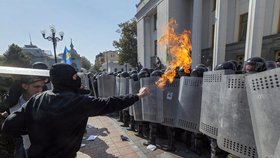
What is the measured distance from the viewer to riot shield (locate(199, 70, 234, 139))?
2885 millimetres

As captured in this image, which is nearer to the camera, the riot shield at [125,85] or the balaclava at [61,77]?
the balaclava at [61,77]

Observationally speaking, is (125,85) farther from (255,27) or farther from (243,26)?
(243,26)

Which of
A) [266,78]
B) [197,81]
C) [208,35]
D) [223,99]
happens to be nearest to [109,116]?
[197,81]

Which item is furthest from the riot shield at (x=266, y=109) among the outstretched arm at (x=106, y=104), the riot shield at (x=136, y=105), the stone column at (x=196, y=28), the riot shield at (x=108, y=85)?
the stone column at (x=196, y=28)

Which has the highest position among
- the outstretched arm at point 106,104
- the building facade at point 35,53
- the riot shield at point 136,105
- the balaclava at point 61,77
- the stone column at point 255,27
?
the building facade at point 35,53

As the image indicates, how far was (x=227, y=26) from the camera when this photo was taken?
14.1 meters

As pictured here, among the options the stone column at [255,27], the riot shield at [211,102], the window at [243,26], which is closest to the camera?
the riot shield at [211,102]

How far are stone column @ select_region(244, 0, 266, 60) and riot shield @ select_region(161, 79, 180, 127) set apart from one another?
27.9 ft

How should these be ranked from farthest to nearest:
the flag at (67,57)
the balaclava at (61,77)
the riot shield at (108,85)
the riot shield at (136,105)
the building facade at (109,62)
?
the building facade at (109,62)
the flag at (67,57)
the riot shield at (108,85)
the riot shield at (136,105)
the balaclava at (61,77)

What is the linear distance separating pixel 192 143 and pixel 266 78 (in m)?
2.92

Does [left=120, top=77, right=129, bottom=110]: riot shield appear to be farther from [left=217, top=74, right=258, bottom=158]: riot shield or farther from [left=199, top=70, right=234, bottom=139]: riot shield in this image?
[left=217, top=74, right=258, bottom=158]: riot shield

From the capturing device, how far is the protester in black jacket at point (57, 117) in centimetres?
166

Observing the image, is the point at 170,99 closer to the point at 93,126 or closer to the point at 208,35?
the point at 93,126

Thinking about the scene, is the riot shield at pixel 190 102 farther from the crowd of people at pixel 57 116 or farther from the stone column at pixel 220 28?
the stone column at pixel 220 28
